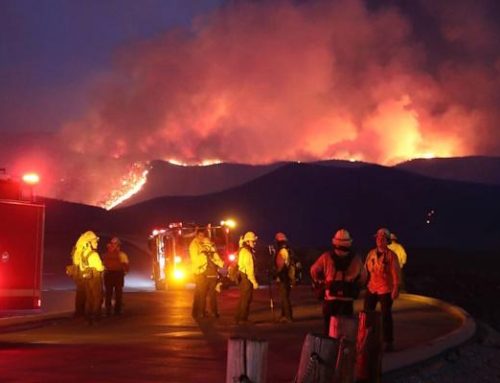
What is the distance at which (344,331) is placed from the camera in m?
7.64

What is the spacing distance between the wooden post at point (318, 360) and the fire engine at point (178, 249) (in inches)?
837

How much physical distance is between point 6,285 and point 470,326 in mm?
7257

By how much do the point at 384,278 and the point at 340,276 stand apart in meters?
1.43

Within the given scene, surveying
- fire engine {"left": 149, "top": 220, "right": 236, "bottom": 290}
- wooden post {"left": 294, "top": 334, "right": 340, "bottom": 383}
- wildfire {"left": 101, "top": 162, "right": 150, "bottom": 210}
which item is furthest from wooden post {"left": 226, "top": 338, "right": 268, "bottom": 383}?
wildfire {"left": 101, "top": 162, "right": 150, "bottom": 210}

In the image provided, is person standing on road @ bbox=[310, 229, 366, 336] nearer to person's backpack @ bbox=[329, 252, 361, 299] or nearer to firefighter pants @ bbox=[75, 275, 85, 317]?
person's backpack @ bbox=[329, 252, 361, 299]

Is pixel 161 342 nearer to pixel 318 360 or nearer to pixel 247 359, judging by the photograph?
pixel 318 360

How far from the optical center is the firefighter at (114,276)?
64.6 ft

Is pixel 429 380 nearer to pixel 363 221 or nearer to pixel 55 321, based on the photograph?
pixel 55 321

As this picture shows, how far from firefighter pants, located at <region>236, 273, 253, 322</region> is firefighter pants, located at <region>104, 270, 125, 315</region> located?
144 inches

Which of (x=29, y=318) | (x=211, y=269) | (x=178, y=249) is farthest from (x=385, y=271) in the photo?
(x=178, y=249)

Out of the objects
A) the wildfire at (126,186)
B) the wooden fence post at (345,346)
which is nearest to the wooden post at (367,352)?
the wooden fence post at (345,346)

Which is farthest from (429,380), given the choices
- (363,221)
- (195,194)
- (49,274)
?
(195,194)

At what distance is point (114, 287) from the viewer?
65.3ft

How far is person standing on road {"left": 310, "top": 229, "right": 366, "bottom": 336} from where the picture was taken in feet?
35.6
